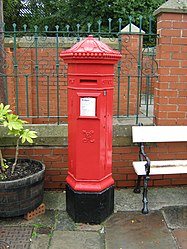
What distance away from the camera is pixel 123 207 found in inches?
140

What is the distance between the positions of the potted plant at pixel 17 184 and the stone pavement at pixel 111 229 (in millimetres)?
196

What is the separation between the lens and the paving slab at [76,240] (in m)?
2.82

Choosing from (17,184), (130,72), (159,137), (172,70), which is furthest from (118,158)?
(130,72)

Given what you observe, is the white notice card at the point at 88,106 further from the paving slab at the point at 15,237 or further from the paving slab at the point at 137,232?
the paving slab at the point at 15,237

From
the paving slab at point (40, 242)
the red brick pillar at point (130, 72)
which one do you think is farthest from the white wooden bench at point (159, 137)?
the red brick pillar at point (130, 72)

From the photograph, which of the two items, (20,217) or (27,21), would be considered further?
(27,21)

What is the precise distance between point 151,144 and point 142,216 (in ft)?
3.18

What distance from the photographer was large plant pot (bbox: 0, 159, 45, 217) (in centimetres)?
302

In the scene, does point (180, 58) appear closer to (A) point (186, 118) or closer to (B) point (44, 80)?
(A) point (186, 118)

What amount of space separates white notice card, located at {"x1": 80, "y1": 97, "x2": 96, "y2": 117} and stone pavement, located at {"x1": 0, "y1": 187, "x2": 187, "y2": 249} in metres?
1.19

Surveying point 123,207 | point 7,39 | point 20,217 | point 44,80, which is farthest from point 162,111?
point 7,39

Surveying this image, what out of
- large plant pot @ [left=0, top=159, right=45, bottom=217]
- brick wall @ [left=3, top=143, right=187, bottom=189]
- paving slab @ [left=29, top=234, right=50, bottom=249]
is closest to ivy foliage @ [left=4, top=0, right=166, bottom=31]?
brick wall @ [left=3, top=143, right=187, bottom=189]

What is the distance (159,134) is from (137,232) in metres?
1.25

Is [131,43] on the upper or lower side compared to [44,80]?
upper
